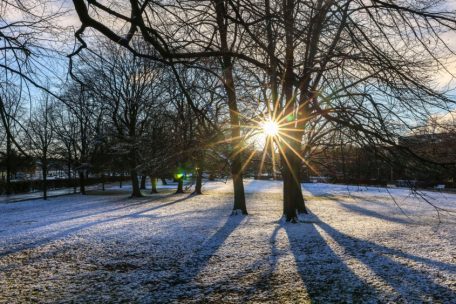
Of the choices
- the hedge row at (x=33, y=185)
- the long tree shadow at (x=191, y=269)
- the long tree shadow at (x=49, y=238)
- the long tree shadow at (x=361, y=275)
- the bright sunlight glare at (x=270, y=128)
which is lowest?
the long tree shadow at (x=361, y=275)

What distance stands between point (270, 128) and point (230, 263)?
5472 mm

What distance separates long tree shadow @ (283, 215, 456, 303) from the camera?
595cm

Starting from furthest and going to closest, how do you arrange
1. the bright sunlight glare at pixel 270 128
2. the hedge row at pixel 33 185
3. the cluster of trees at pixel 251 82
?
the hedge row at pixel 33 185
the bright sunlight glare at pixel 270 128
the cluster of trees at pixel 251 82

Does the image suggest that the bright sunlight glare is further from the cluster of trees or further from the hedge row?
the hedge row

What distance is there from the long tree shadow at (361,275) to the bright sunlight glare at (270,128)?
11.7 ft

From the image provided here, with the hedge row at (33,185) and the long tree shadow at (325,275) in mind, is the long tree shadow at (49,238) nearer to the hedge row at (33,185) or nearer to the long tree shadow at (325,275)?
the long tree shadow at (325,275)

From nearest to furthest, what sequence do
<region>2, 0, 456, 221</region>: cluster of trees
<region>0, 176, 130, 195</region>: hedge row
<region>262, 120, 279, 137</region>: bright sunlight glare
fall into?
<region>2, 0, 456, 221</region>: cluster of trees, <region>262, 120, 279, 137</region>: bright sunlight glare, <region>0, 176, 130, 195</region>: hedge row

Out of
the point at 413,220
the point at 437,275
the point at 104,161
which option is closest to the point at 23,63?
the point at 437,275

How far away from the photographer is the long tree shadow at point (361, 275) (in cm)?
595

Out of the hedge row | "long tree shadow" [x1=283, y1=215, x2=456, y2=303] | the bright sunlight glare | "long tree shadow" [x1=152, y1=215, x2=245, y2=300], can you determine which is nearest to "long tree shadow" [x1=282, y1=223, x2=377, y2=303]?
"long tree shadow" [x1=283, y1=215, x2=456, y2=303]

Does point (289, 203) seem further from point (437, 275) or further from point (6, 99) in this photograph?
point (6, 99)

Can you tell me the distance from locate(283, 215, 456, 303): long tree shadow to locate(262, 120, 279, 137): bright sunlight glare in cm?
357

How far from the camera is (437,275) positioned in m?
7.05

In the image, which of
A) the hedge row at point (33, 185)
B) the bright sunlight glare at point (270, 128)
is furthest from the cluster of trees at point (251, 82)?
the hedge row at point (33, 185)
